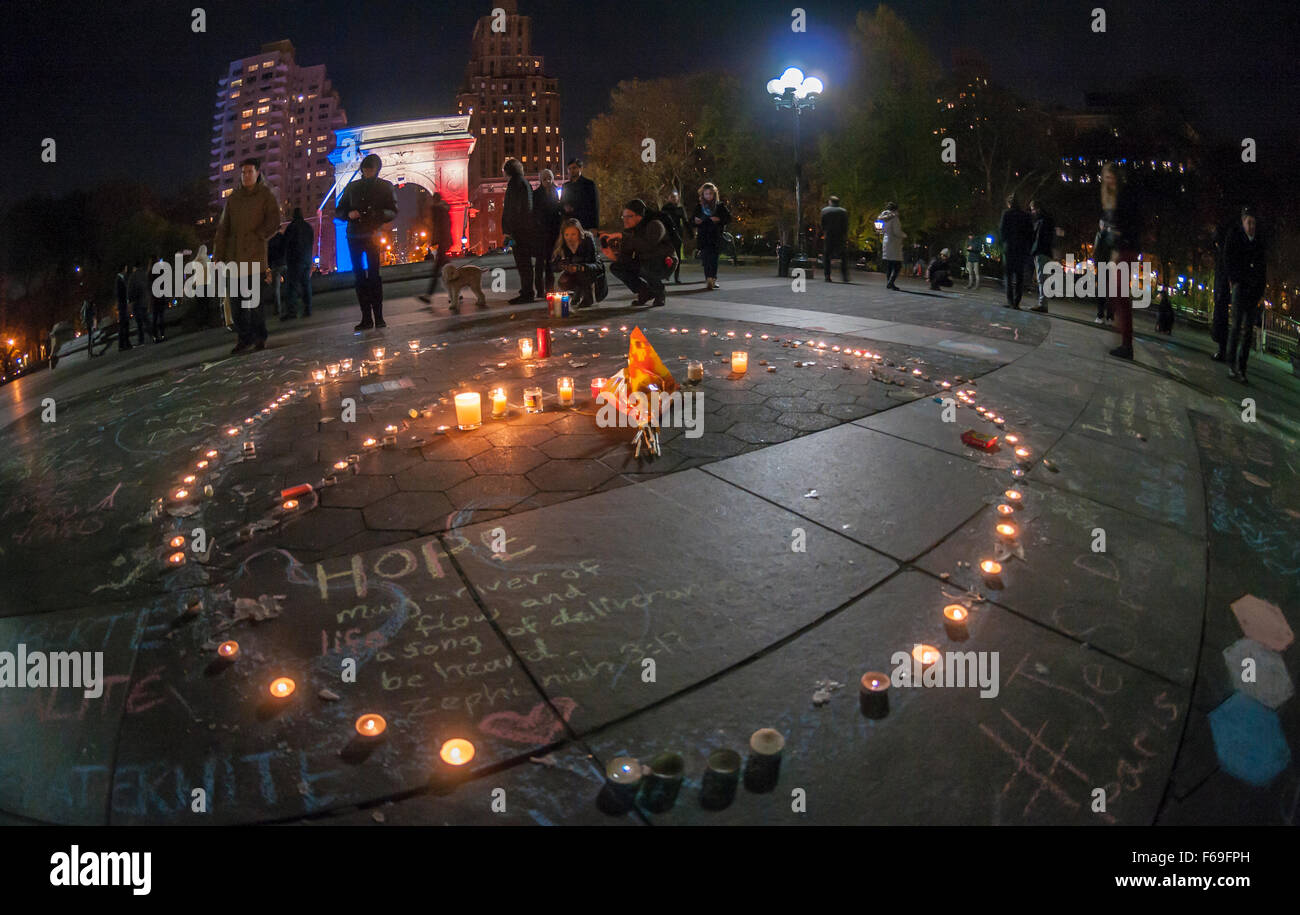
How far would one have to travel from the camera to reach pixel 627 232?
10188 mm

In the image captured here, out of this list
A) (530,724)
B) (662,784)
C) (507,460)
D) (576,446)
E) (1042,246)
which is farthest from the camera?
(1042,246)

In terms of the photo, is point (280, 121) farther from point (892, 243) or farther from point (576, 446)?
point (576, 446)

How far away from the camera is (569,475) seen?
4.22m

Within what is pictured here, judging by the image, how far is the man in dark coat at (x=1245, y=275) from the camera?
7211mm

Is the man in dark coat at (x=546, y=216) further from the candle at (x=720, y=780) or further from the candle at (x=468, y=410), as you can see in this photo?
the candle at (x=720, y=780)

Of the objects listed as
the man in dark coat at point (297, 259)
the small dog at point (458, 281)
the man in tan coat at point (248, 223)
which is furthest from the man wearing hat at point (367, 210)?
the man in dark coat at point (297, 259)

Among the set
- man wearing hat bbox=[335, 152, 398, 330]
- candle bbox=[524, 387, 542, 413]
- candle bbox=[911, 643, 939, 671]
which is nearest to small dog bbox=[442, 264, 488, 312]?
man wearing hat bbox=[335, 152, 398, 330]

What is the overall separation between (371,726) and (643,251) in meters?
9.02

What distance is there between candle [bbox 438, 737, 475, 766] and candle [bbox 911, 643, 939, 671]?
161 cm

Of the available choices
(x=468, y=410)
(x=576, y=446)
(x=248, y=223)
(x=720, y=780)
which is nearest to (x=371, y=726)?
(x=720, y=780)

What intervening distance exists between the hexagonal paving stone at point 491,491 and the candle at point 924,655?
2133 millimetres

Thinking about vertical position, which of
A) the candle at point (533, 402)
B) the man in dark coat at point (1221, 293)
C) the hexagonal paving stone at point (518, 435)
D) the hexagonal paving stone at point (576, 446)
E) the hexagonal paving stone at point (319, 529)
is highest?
the man in dark coat at point (1221, 293)

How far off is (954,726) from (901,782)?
36 centimetres
